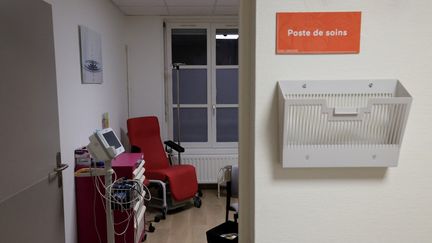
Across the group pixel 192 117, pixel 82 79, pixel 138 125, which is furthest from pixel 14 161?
pixel 192 117

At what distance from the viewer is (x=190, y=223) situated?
388 centimetres

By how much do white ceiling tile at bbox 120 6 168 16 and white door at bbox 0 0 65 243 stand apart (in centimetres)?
243

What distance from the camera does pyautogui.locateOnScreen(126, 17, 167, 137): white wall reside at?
484cm

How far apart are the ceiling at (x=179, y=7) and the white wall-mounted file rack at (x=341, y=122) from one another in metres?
3.43

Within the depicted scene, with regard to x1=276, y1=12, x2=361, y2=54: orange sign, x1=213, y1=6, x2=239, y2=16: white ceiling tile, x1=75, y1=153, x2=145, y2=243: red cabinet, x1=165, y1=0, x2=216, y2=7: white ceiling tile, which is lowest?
x1=75, y1=153, x2=145, y2=243: red cabinet

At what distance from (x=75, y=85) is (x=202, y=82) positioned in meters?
2.55

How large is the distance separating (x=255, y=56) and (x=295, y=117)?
0.20 metres

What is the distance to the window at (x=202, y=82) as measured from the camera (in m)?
5.05

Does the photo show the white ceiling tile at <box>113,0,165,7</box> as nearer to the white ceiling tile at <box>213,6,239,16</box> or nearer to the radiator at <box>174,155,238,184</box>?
the white ceiling tile at <box>213,6,239,16</box>

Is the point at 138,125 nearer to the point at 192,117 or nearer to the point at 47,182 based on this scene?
the point at 192,117

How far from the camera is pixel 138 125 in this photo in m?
4.35

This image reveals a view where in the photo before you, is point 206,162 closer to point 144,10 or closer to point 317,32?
point 144,10

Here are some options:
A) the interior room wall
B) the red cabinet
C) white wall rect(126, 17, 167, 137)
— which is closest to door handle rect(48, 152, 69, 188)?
the interior room wall

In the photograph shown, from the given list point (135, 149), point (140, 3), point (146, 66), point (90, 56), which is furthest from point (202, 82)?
point (90, 56)
